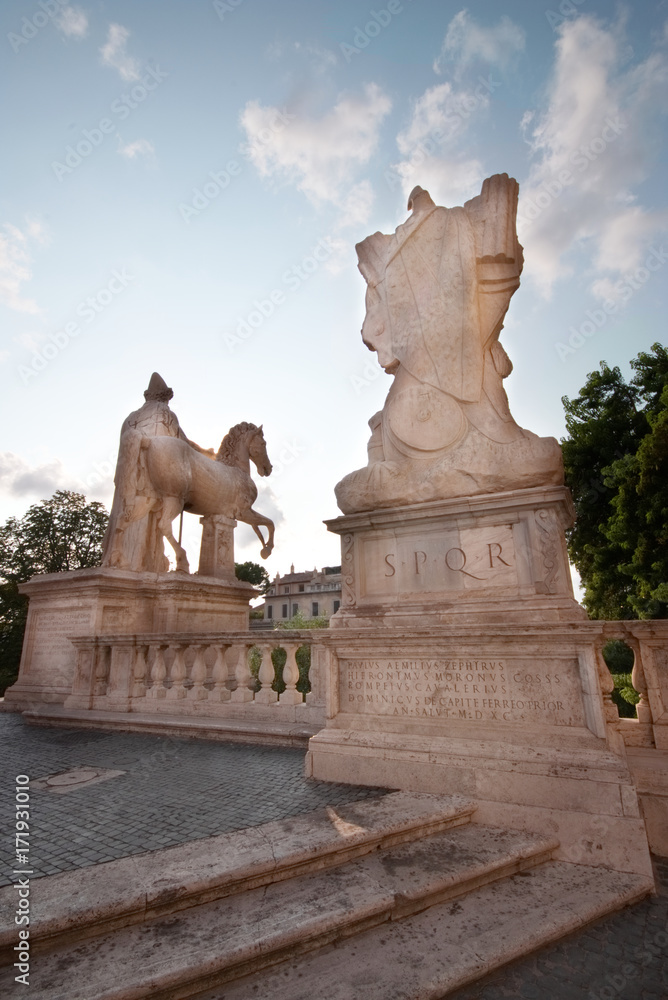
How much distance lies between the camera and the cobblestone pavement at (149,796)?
271cm

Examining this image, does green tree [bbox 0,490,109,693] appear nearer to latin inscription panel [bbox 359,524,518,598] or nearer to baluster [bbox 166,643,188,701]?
baluster [bbox 166,643,188,701]

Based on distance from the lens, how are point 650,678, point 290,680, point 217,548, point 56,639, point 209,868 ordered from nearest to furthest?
1. point 209,868
2. point 650,678
3. point 290,680
4. point 56,639
5. point 217,548

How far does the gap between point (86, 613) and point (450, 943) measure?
7.21 metres

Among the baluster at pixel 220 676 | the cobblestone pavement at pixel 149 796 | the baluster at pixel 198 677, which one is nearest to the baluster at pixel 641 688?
the cobblestone pavement at pixel 149 796

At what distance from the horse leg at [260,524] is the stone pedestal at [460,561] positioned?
6178mm

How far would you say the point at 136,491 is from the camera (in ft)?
29.6

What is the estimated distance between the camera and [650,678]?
12.7 feet

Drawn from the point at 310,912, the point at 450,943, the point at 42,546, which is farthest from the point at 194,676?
the point at 42,546

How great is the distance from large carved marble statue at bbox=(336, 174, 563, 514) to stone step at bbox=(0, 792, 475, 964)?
88.4 inches

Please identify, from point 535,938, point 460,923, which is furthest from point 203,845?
point 535,938

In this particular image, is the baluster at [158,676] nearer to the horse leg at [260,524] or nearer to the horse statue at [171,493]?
the horse statue at [171,493]

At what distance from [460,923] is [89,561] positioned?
27.2 m

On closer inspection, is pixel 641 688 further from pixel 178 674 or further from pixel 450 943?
pixel 178 674

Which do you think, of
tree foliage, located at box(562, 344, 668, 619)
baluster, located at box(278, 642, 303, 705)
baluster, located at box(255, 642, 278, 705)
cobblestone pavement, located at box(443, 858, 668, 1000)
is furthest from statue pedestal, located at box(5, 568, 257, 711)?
tree foliage, located at box(562, 344, 668, 619)
